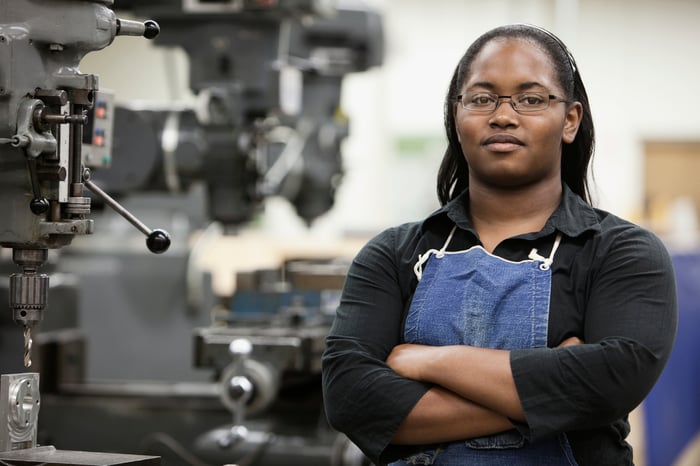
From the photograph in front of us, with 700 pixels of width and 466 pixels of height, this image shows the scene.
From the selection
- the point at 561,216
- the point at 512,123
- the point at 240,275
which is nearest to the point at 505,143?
the point at 512,123

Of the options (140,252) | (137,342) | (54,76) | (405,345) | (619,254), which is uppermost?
(54,76)

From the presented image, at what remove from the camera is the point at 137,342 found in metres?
4.45

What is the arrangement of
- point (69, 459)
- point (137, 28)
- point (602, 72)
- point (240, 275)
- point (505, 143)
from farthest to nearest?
1. point (602, 72)
2. point (240, 275)
3. point (137, 28)
4. point (505, 143)
5. point (69, 459)

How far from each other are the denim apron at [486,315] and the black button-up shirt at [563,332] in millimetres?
24

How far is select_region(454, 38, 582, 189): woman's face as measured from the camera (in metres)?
1.57

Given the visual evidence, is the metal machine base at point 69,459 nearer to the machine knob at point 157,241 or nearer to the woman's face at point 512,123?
the machine knob at point 157,241

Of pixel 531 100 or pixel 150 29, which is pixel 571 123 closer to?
pixel 531 100

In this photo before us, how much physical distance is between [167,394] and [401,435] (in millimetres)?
2046

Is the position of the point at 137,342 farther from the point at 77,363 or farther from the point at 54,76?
the point at 54,76

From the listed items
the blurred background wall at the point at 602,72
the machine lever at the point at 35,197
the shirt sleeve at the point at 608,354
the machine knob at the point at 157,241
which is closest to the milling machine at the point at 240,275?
the machine knob at the point at 157,241

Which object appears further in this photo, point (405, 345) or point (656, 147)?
point (656, 147)

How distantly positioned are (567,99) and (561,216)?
0.55ft

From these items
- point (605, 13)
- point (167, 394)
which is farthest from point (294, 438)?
point (605, 13)

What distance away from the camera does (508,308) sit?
5.06ft
